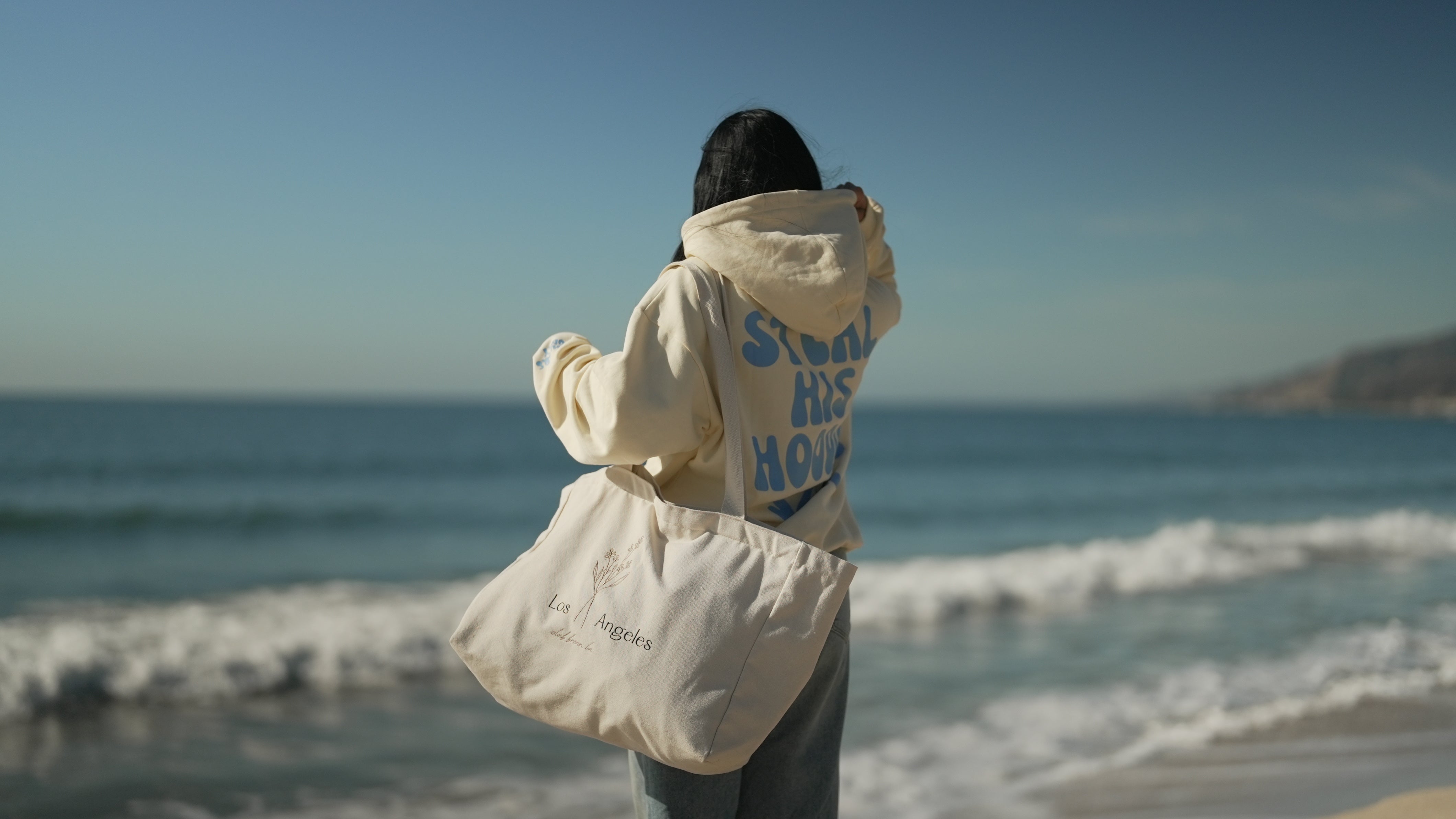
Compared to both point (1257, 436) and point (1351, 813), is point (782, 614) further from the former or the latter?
point (1257, 436)

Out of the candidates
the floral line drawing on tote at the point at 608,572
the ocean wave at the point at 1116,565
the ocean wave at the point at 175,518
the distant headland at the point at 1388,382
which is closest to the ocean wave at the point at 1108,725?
the ocean wave at the point at 1116,565

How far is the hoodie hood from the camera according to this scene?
1225 mm

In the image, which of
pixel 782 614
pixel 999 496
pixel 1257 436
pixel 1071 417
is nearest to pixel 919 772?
pixel 782 614

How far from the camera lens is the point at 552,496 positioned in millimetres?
16328

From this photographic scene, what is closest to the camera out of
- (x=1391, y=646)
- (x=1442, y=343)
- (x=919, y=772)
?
(x=919, y=772)

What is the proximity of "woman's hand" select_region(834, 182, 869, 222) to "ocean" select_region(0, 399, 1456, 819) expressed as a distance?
234cm

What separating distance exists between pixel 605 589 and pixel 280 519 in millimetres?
13182

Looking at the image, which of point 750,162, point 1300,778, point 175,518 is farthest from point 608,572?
point 175,518

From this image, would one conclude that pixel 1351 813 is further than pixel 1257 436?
No

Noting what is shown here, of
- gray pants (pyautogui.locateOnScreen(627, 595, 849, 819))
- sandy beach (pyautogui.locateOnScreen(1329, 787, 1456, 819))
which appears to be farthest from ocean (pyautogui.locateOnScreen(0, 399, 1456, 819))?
gray pants (pyautogui.locateOnScreen(627, 595, 849, 819))

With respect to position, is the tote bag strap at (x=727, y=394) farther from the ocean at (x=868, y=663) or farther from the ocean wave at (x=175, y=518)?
the ocean wave at (x=175, y=518)

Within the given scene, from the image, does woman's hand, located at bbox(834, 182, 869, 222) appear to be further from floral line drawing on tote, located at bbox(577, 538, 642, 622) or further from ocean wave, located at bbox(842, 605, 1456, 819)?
ocean wave, located at bbox(842, 605, 1456, 819)

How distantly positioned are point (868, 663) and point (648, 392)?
13.8ft

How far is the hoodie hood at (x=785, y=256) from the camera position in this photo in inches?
48.2
